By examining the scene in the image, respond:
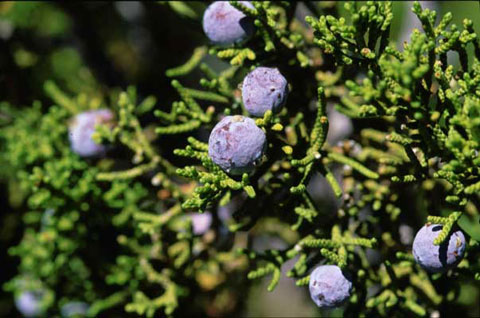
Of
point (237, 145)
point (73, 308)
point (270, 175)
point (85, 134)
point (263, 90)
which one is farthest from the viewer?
point (73, 308)

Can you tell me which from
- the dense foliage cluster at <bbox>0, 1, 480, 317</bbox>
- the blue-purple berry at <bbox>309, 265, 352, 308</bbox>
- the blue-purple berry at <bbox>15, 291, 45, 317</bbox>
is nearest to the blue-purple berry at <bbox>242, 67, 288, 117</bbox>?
the dense foliage cluster at <bbox>0, 1, 480, 317</bbox>

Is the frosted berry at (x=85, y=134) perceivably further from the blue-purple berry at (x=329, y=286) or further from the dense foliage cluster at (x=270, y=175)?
the blue-purple berry at (x=329, y=286)

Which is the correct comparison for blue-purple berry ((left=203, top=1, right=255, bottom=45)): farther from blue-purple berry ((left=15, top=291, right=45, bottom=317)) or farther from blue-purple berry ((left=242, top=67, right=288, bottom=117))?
blue-purple berry ((left=15, top=291, right=45, bottom=317))

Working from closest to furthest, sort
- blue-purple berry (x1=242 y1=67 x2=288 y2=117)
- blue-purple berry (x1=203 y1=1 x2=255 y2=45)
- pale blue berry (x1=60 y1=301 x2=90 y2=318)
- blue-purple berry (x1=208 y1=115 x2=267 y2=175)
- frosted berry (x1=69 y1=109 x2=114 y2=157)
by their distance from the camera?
blue-purple berry (x1=208 y1=115 x2=267 y2=175) → blue-purple berry (x1=242 y1=67 x2=288 y2=117) → blue-purple berry (x1=203 y1=1 x2=255 y2=45) → frosted berry (x1=69 y1=109 x2=114 y2=157) → pale blue berry (x1=60 y1=301 x2=90 y2=318)

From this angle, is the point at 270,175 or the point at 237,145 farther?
the point at 270,175

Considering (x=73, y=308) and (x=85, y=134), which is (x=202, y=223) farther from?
(x=73, y=308)

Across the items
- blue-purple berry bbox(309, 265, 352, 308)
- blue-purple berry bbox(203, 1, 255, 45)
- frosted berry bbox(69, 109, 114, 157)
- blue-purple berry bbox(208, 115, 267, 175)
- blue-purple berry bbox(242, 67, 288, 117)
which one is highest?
blue-purple berry bbox(203, 1, 255, 45)

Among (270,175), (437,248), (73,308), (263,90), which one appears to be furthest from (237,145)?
(73,308)

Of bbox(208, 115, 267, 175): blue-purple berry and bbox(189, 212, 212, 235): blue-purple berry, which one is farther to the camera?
bbox(189, 212, 212, 235): blue-purple berry
